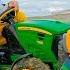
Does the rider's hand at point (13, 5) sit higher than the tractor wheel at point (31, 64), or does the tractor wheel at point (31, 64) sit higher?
the rider's hand at point (13, 5)

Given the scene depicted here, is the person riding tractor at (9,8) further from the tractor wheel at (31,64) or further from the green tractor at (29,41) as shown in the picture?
the tractor wheel at (31,64)

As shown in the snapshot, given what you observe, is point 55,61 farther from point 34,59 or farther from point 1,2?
point 1,2

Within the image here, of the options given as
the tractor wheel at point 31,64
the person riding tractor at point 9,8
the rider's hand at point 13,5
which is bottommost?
the tractor wheel at point 31,64

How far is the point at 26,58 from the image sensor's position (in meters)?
7.73

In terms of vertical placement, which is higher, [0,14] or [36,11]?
[0,14]

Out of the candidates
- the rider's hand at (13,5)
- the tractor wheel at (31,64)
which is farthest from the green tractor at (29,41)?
the rider's hand at (13,5)

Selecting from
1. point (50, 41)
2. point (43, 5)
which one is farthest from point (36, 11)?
point (50, 41)

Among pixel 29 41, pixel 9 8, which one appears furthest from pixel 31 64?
pixel 9 8

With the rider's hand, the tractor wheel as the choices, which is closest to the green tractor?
the tractor wheel

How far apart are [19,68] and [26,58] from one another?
0.21 metres

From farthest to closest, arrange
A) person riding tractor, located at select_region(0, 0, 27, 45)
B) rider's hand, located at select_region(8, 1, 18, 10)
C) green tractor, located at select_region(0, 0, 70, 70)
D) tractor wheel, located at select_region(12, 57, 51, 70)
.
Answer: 1. rider's hand, located at select_region(8, 1, 18, 10)
2. person riding tractor, located at select_region(0, 0, 27, 45)
3. green tractor, located at select_region(0, 0, 70, 70)
4. tractor wheel, located at select_region(12, 57, 51, 70)

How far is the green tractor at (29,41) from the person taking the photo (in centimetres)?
773

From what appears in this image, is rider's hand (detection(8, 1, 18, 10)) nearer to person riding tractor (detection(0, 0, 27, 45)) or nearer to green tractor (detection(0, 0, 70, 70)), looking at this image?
person riding tractor (detection(0, 0, 27, 45))

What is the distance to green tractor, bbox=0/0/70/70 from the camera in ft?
25.4
